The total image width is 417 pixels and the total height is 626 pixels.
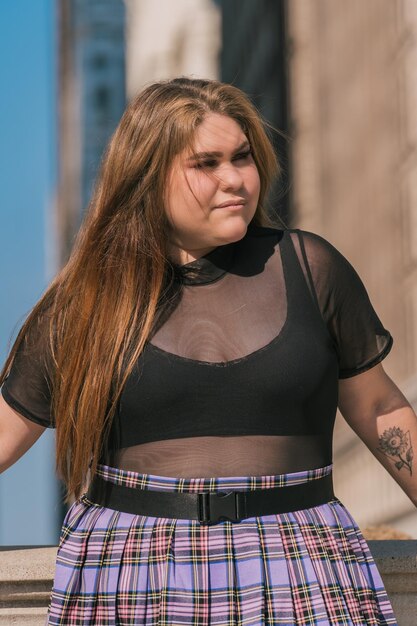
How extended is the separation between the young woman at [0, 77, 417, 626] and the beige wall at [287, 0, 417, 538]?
922cm

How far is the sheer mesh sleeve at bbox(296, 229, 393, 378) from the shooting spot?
295 cm

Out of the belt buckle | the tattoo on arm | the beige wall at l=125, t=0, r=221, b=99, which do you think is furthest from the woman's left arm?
the beige wall at l=125, t=0, r=221, b=99

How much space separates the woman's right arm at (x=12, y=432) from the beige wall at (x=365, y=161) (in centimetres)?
916

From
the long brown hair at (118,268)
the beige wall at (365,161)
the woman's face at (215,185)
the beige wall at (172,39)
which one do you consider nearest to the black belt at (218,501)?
the long brown hair at (118,268)

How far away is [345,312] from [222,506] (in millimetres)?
591

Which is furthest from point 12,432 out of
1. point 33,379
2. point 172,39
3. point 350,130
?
point 172,39

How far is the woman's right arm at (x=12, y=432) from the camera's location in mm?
3121

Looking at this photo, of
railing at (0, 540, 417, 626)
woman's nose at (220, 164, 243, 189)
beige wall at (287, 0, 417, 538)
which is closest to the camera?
woman's nose at (220, 164, 243, 189)

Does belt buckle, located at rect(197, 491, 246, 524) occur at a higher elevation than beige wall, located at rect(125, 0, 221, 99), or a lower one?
higher

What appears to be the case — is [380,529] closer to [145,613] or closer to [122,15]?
[145,613]

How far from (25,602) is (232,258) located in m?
1.21

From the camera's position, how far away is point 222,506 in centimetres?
278

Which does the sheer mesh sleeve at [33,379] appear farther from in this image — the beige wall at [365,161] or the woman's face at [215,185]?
the beige wall at [365,161]

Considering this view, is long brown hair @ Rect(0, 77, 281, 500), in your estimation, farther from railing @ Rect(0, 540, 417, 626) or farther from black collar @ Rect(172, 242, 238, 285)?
railing @ Rect(0, 540, 417, 626)
